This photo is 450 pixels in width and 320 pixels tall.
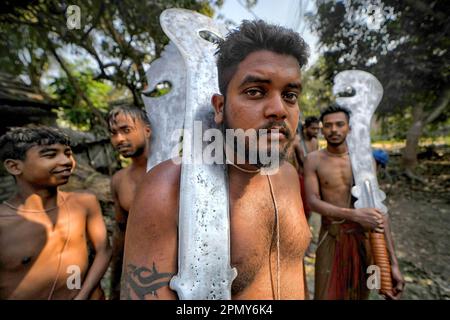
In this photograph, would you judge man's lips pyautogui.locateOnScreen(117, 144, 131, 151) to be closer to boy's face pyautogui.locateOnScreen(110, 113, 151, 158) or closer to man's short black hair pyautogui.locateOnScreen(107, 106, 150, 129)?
boy's face pyautogui.locateOnScreen(110, 113, 151, 158)

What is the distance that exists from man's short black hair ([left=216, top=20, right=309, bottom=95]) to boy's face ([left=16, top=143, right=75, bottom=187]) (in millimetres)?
Answer: 1229

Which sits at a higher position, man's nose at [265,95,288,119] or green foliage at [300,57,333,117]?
green foliage at [300,57,333,117]

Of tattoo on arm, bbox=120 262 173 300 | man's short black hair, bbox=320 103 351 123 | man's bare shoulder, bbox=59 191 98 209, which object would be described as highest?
man's short black hair, bbox=320 103 351 123

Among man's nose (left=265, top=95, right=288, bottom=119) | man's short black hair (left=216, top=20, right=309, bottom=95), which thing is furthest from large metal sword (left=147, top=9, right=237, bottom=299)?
man's nose (left=265, top=95, right=288, bottom=119)

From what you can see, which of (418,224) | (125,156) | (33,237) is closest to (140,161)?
(125,156)

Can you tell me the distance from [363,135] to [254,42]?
1.31 m

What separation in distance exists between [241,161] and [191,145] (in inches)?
9.1

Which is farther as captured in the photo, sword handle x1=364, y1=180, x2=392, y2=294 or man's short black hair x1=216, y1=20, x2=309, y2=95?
sword handle x1=364, y1=180, x2=392, y2=294

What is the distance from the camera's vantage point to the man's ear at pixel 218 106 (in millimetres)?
1082

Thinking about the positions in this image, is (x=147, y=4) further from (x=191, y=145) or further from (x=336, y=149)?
(x=191, y=145)

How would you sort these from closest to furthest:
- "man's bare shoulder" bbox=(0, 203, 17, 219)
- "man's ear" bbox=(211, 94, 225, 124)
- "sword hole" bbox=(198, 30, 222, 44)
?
"man's ear" bbox=(211, 94, 225, 124), "sword hole" bbox=(198, 30, 222, 44), "man's bare shoulder" bbox=(0, 203, 17, 219)

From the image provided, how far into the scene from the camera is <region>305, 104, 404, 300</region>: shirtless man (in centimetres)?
228

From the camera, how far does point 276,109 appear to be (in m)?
0.97

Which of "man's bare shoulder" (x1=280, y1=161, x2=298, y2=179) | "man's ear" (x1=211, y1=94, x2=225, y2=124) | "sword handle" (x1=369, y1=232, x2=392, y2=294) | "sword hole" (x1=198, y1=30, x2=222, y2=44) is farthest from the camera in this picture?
"sword handle" (x1=369, y1=232, x2=392, y2=294)
